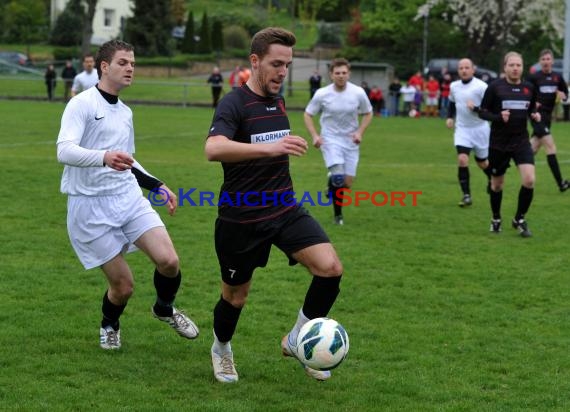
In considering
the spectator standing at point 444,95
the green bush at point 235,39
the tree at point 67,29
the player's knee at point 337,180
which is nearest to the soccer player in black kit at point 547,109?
the player's knee at point 337,180

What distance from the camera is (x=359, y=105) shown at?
12.2 meters

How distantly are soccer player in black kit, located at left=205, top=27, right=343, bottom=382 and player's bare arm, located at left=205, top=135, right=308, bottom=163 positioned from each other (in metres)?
0.17

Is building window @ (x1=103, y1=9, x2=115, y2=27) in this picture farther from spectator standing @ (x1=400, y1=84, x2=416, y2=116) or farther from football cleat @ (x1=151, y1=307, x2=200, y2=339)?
football cleat @ (x1=151, y1=307, x2=200, y2=339)

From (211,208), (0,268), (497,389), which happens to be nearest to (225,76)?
(211,208)

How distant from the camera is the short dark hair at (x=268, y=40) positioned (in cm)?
543

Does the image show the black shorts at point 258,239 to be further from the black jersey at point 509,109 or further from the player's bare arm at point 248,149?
the black jersey at point 509,109

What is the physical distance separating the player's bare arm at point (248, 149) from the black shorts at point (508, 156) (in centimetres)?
666

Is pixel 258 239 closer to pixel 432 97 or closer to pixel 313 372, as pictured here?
pixel 313 372

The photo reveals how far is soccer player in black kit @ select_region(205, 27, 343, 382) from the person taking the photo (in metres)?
5.48

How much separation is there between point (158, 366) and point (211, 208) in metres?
7.36

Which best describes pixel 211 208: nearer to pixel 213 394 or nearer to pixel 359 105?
pixel 359 105

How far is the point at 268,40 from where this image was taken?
5.44m

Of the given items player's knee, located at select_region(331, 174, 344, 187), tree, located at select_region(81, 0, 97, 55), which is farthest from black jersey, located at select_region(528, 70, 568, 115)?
tree, located at select_region(81, 0, 97, 55)

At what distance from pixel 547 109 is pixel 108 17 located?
70880 mm
